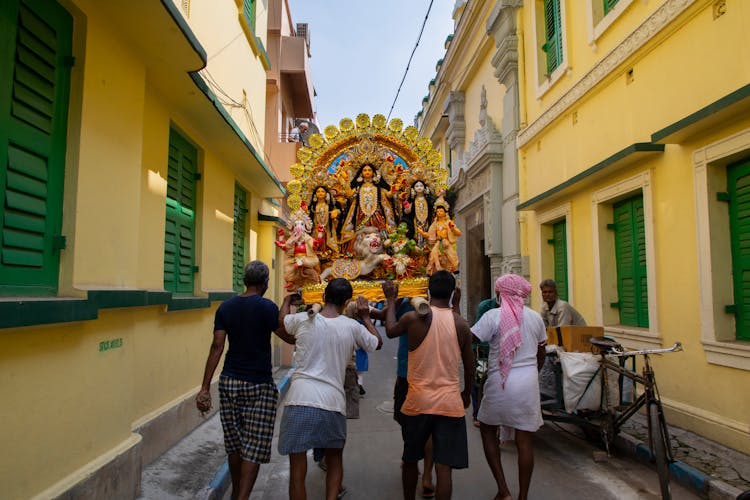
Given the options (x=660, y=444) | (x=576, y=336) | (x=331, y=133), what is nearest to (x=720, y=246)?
(x=576, y=336)

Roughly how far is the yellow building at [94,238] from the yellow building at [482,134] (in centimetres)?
692

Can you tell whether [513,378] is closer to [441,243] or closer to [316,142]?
[441,243]

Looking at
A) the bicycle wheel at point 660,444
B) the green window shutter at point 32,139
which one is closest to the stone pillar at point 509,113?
the bicycle wheel at point 660,444

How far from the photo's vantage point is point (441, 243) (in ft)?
18.0

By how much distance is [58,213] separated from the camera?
317 centimetres

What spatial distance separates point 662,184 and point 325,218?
4.12 meters

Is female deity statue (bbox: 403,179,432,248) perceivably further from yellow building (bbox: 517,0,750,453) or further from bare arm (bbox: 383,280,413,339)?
yellow building (bbox: 517,0,750,453)

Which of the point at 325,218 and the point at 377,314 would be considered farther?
the point at 325,218

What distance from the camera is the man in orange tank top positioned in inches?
133

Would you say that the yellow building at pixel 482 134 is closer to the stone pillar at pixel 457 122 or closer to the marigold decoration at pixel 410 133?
the stone pillar at pixel 457 122

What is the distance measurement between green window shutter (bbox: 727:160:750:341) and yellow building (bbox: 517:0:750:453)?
0.05 ft

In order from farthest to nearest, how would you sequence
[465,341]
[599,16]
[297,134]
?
[297,134]
[599,16]
[465,341]

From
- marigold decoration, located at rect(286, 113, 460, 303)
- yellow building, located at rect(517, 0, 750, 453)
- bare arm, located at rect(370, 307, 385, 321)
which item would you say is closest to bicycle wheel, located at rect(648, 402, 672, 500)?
yellow building, located at rect(517, 0, 750, 453)

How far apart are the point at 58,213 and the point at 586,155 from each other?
724cm
